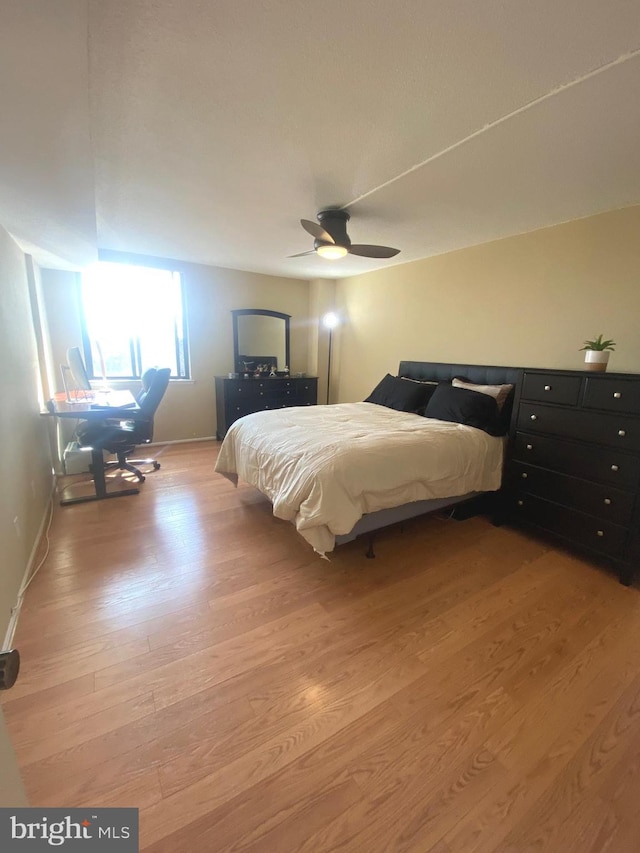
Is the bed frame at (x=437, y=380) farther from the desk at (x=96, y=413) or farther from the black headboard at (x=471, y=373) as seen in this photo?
the desk at (x=96, y=413)

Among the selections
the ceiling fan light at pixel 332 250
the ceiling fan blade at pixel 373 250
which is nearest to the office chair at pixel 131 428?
the ceiling fan light at pixel 332 250

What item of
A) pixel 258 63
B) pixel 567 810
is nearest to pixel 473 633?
pixel 567 810

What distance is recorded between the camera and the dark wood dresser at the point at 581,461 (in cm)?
209

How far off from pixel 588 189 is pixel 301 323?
3906 millimetres

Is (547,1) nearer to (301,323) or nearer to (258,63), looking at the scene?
(258,63)

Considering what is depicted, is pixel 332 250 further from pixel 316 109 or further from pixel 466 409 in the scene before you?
pixel 466 409

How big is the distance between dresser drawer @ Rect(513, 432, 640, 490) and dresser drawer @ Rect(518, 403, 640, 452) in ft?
0.19

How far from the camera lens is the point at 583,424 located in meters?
2.28

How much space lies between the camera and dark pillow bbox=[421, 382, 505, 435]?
280 centimetres

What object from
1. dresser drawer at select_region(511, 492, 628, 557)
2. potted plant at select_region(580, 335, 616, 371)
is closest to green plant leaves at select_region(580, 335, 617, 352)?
potted plant at select_region(580, 335, 616, 371)

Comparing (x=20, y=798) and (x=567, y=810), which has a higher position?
(x=20, y=798)

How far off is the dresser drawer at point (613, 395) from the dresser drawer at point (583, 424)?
0.05 metres

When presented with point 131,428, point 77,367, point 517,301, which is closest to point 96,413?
point 131,428

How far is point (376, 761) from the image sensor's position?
1.16 meters
